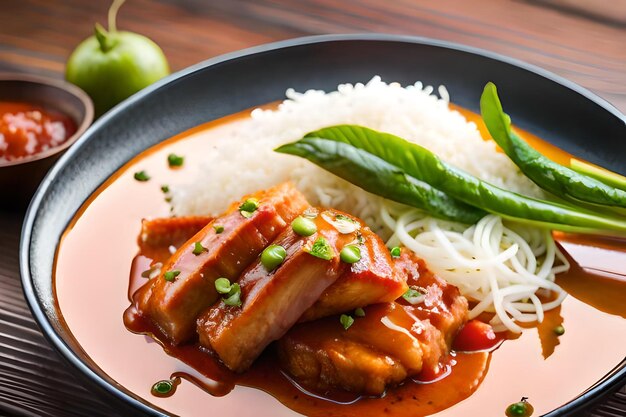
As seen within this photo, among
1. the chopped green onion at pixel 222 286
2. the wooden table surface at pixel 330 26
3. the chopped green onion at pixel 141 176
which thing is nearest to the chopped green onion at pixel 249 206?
the chopped green onion at pixel 222 286

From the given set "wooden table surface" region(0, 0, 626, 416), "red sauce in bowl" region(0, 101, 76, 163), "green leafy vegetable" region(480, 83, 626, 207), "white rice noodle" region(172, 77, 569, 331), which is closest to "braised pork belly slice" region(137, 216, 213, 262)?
"white rice noodle" region(172, 77, 569, 331)

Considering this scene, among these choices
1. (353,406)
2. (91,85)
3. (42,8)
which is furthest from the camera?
(42,8)

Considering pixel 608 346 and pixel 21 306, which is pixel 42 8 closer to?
pixel 21 306

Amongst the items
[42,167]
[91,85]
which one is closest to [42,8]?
[91,85]

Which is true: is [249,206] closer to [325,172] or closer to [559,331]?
[325,172]

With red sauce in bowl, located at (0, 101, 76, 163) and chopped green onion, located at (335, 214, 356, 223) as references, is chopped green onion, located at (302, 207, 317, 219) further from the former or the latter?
red sauce in bowl, located at (0, 101, 76, 163)
